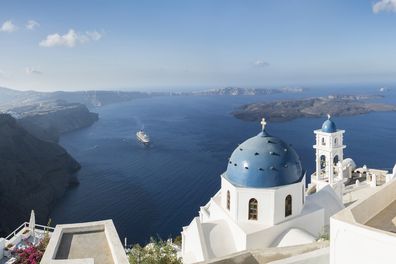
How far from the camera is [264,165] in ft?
47.1

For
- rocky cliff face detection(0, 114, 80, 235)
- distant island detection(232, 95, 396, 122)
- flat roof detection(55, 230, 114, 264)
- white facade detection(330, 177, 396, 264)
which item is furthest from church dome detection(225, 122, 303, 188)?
distant island detection(232, 95, 396, 122)

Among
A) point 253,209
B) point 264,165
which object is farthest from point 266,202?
point 264,165

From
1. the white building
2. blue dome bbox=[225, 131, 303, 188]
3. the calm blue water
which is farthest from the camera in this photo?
the calm blue water

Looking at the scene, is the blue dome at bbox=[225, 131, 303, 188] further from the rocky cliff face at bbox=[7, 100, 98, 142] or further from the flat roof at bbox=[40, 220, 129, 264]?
the rocky cliff face at bbox=[7, 100, 98, 142]

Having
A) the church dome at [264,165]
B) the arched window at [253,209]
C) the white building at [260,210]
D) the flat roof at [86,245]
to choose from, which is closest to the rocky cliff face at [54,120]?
the white building at [260,210]

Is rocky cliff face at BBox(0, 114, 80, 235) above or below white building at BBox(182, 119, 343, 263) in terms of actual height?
below

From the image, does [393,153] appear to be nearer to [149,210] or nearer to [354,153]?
[354,153]

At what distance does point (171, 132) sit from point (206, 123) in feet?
55.4

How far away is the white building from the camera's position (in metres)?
13.9

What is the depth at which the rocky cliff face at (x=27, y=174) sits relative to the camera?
131ft

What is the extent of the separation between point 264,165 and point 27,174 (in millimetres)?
40383

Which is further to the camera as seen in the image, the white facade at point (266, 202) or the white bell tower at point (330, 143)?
the white bell tower at point (330, 143)

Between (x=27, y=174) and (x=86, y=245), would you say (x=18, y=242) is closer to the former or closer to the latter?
(x=86, y=245)

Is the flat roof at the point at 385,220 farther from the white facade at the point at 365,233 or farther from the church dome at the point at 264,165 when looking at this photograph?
the church dome at the point at 264,165
